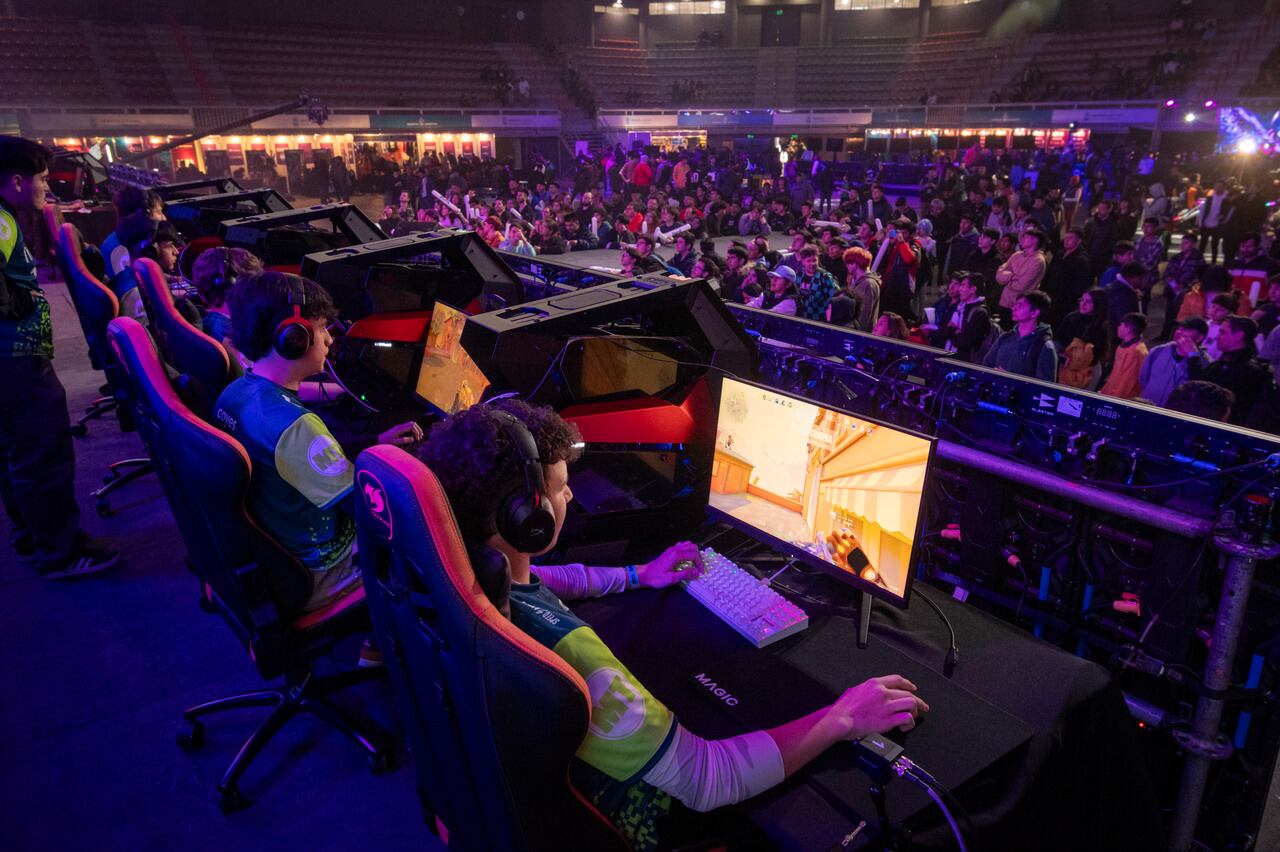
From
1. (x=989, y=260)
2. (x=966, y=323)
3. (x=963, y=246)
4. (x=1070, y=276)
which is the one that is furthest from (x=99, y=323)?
(x=963, y=246)

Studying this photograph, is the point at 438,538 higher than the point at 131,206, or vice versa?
A: the point at 131,206

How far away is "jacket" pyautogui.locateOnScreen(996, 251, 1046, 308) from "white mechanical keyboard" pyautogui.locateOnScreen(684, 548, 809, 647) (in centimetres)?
540

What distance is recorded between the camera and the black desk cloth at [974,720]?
135 centimetres

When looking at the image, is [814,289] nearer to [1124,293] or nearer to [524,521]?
[1124,293]

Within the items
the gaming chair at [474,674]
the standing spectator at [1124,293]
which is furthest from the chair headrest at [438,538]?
the standing spectator at [1124,293]

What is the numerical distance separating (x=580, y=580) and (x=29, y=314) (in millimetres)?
2937

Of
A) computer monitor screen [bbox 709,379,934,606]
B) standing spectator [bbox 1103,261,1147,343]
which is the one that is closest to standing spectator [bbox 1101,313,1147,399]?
standing spectator [bbox 1103,261,1147,343]

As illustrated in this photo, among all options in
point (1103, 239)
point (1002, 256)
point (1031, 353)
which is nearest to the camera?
point (1031, 353)

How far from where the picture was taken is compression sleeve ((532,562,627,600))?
6.18 ft

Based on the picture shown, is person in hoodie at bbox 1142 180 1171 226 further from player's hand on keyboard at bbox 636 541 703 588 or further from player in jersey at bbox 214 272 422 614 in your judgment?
player in jersey at bbox 214 272 422 614

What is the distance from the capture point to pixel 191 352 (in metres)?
2.86

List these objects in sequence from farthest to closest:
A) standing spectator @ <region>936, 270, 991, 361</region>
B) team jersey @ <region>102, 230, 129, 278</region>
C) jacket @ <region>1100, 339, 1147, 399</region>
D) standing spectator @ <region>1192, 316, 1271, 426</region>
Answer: standing spectator @ <region>936, 270, 991, 361</region> → team jersey @ <region>102, 230, 129, 278</region> → jacket @ <region>1100, 339, 1147, 399</region> → standing spectator @ <region>1192, 316, 1271, 426</region>

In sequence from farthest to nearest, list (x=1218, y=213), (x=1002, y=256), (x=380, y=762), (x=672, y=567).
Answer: (x=1218, y=213) < (x=1002, y=256) < (x=380, y=762) < (x=672, y=567)

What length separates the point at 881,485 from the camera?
1.70 metres
